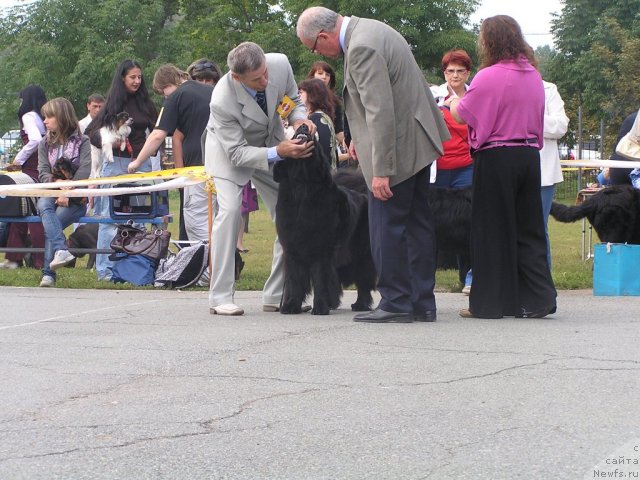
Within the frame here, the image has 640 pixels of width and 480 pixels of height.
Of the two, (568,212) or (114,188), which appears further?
(114,188)

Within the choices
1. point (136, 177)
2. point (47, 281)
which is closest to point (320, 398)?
point (136, 177)

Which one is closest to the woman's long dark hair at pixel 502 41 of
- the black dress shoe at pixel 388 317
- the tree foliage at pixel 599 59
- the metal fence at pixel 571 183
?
the black dress shoe at pixel 388 317

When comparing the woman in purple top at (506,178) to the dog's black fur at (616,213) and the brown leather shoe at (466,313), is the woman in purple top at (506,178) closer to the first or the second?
the brown leather shoe at (466,313)

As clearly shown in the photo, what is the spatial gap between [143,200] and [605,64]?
1339 inches

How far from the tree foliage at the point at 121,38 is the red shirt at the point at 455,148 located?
33.5 metres

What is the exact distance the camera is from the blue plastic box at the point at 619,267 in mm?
9414

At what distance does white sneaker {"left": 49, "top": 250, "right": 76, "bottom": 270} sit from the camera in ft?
36.2

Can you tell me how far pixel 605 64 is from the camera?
42844 millimetres

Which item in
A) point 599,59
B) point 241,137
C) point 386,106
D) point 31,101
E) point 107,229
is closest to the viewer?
point 386,106

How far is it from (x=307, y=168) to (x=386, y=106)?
0.78 metres

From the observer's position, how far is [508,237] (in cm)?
777

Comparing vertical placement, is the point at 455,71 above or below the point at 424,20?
below

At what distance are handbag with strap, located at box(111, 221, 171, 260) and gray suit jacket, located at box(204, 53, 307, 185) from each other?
9.34 feet

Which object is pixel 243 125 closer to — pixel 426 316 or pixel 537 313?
pixel 426 316
